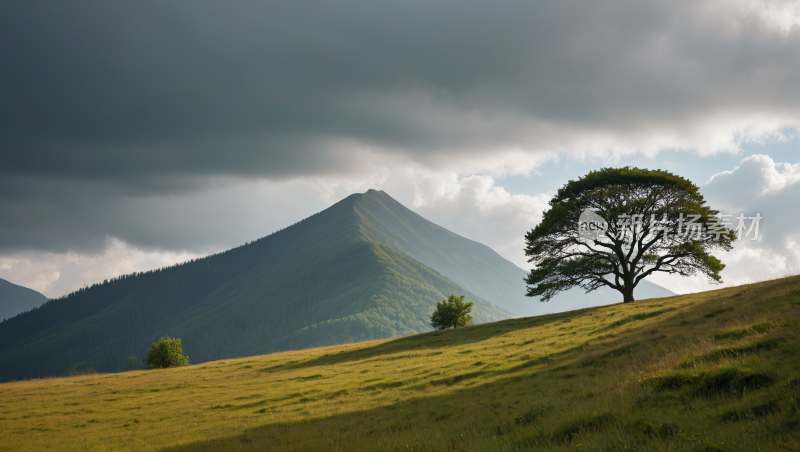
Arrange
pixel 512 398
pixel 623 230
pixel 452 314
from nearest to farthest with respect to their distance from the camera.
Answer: pixel 512 398, pixel 623 230, pixel 452 314

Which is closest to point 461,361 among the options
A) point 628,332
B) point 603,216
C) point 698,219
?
point 628,332

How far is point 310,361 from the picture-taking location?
155 ft

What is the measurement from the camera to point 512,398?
1630 cm

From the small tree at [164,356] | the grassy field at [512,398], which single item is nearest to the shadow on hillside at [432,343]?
the grassy field at [512,398]

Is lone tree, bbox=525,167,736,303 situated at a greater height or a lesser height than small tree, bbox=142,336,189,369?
greater

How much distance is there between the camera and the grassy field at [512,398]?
9.45 m

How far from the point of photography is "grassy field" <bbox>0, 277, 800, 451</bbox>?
9.45 meters

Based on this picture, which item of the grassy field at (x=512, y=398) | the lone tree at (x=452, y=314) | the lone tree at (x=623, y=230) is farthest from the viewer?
the lone tree at (x=452, y=314)

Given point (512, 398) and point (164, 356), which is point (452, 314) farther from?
point (512, 398)

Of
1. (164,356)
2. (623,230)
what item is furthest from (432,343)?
(164,356)

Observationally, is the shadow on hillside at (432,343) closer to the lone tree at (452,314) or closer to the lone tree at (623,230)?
the lone tree at (623,230)

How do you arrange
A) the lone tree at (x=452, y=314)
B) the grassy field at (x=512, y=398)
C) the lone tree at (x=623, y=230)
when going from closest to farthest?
the grassy field at (x=512, y=398)
the lone tree at (x=623, y=230)
the lone tree at (x=452, y=314)

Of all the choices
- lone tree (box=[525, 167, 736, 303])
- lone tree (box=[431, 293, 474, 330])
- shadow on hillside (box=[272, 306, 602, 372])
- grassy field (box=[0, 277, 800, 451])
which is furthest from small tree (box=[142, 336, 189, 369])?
lone tree (box=[525, 167, 736, 303])

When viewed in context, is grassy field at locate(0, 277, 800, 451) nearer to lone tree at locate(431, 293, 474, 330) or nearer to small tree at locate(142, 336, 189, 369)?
lone tree at locate(431, 293, 474, 330)
